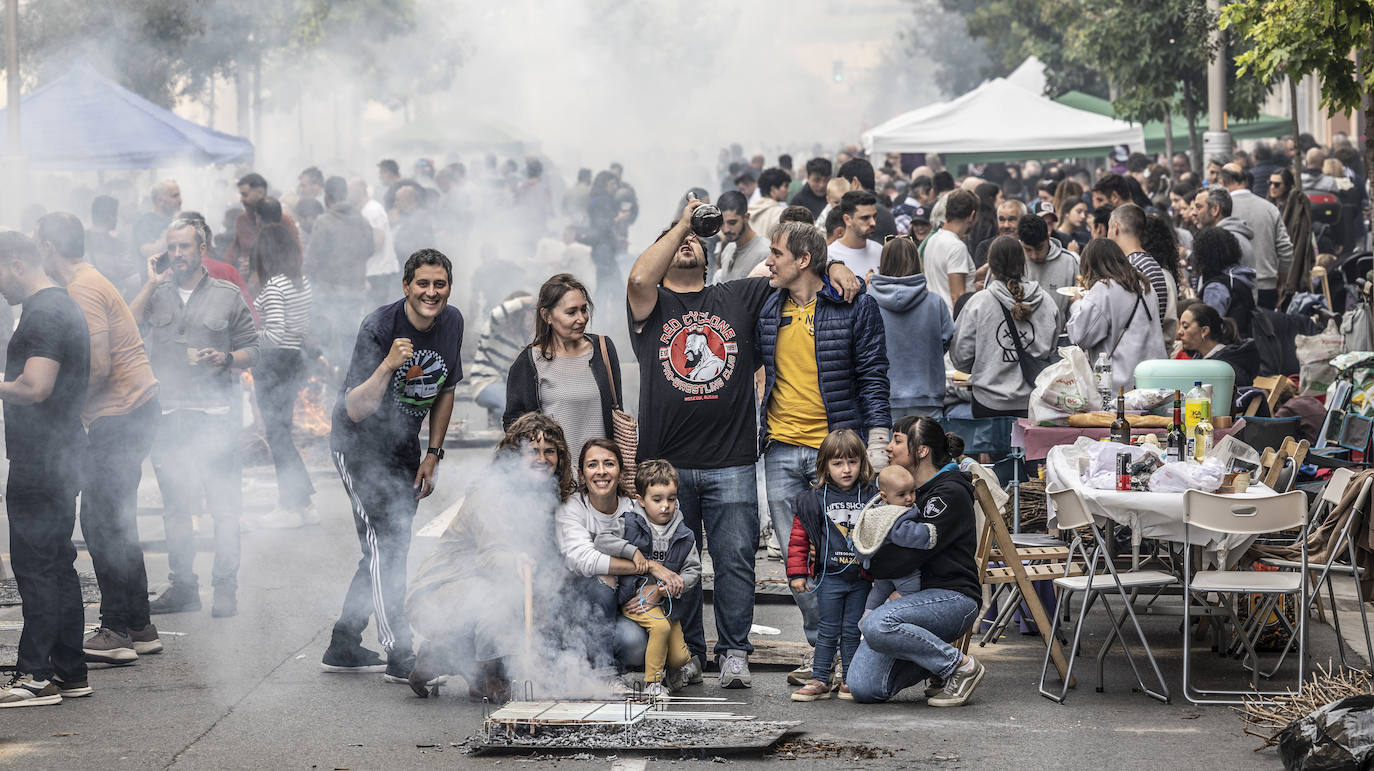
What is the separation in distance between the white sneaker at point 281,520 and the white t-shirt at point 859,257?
3.55 m

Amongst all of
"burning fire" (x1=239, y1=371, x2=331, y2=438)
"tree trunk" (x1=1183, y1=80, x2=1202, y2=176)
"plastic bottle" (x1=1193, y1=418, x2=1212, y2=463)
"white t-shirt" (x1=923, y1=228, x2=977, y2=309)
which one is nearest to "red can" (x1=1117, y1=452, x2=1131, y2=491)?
"plastic bottle" (x1=1193, y1=418, x2=1212, y2=463)

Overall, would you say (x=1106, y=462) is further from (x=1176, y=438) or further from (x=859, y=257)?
(x=859, y=257)

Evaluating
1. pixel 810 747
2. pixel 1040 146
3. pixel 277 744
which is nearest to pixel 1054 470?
pixel 810 747

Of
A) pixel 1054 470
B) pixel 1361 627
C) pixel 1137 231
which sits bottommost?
pixel 1361 627

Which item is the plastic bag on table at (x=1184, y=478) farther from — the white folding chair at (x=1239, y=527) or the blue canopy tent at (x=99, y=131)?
the blue canopy tent at (x=99, y=131)

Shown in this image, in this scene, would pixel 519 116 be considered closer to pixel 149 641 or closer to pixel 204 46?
pixel 204 46

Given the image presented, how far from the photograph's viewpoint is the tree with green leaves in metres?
7.27

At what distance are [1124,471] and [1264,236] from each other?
6.36 meters

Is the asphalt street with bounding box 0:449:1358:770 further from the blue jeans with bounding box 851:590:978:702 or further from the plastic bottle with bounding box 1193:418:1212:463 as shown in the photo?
the plastic bottle with bounding box 1193:418:1212:463

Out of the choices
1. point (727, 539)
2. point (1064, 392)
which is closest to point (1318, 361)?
point (1064, 392)

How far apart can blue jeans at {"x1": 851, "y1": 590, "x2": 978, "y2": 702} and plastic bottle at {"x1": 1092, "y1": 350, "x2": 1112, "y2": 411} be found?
2.06 metres

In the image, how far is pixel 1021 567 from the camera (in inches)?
247

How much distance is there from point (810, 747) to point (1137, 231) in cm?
460

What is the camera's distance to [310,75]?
60.5 ft
